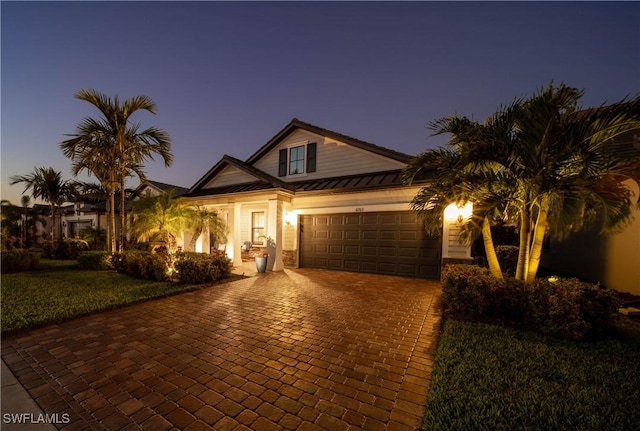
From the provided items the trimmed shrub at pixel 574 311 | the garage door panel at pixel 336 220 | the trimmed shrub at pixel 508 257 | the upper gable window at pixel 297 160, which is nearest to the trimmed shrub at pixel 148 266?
the garage door panel at pixel 336 220

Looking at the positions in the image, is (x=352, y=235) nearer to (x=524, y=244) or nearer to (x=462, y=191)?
(x=462, y=191)

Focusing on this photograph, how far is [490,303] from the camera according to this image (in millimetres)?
4957

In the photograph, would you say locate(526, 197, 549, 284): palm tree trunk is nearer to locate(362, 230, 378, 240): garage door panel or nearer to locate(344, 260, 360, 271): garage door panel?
locate(362, 230, 378, 240): garage door panel

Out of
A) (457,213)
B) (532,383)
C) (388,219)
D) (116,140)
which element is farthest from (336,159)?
(532,383)

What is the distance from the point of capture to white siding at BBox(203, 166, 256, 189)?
46.5 ft

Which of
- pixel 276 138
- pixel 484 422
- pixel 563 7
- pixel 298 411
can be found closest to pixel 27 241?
pixel 276 138

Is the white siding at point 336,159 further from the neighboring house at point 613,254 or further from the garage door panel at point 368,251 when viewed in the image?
the neighboring house at point 613,254

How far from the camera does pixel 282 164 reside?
14.5 meters

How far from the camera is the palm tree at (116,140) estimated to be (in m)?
10.0

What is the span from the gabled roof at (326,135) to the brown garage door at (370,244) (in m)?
2.99

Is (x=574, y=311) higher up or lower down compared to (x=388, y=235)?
lower down

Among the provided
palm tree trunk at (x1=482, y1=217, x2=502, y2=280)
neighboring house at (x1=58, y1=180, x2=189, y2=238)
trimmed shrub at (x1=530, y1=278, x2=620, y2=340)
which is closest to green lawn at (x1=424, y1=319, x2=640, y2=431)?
trimmed shrub at (x1=530, y1=278, x2=620, y2=340)

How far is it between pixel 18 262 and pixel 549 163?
59.8 ft

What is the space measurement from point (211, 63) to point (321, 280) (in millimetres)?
13522
